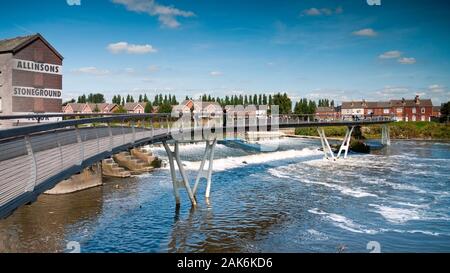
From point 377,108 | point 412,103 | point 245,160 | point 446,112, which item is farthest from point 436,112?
point 245,160

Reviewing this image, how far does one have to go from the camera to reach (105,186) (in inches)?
1220

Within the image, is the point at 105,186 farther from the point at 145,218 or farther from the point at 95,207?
the point at 145,218

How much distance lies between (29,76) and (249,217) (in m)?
33.6

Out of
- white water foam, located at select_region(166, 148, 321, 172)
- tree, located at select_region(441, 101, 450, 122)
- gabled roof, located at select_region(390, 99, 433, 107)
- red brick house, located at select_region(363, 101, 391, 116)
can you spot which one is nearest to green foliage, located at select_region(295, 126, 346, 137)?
tree, located at select_region(441, 101, 450, 122)

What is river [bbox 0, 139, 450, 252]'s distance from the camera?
57.5ft

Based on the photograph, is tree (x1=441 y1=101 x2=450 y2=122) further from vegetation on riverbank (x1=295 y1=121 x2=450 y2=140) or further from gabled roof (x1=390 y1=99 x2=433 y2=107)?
gabled roof (x1=390 y1=99 x2=433 y2=107)

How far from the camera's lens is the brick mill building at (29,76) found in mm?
40438

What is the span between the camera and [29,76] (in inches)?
1697

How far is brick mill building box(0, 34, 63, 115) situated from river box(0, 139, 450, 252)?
1673 centimetres
